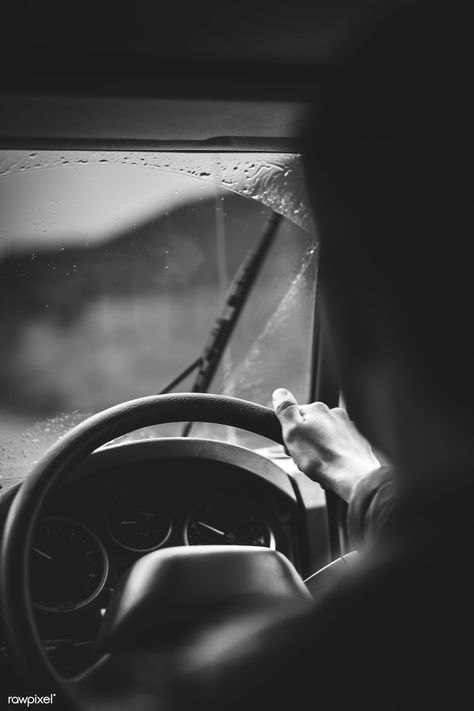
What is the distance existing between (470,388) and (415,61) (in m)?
0.43

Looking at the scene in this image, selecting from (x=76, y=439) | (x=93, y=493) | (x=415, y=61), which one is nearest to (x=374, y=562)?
(x=415, y=61)

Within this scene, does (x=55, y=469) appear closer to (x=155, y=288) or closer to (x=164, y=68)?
(x=164, y=68)

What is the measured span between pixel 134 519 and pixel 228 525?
0.31 metres

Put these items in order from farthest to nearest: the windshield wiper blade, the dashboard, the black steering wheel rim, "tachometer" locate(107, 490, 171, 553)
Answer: the windshield wiper blade, "tachometer" locate(107, 490, 171, 553), the dashboard, the black steering wheel rim

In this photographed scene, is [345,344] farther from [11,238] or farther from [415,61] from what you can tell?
[11,238]

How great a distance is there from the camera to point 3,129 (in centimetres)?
194

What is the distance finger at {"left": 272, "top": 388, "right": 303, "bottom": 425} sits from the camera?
5.20ft

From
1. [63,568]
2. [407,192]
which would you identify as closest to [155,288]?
[63,568]

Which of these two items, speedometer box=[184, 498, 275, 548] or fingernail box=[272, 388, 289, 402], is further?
speedometer box=[184, 498, 275, 548]

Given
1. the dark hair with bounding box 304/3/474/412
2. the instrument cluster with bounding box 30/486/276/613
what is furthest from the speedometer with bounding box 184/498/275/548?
the dark hair with bounding box 304/3/474/412

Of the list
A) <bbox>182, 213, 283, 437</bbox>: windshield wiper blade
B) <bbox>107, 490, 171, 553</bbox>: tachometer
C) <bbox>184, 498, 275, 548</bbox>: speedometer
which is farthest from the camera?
<bbox>182, 213, 283, 437</bbox>: windshield wiper blade

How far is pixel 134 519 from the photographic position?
2.24m

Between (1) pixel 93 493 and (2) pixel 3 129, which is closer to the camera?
(2) pixel 3 129

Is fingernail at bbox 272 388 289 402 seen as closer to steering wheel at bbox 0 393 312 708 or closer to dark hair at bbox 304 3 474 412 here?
steering wheel at bbox 0 393 312 708
